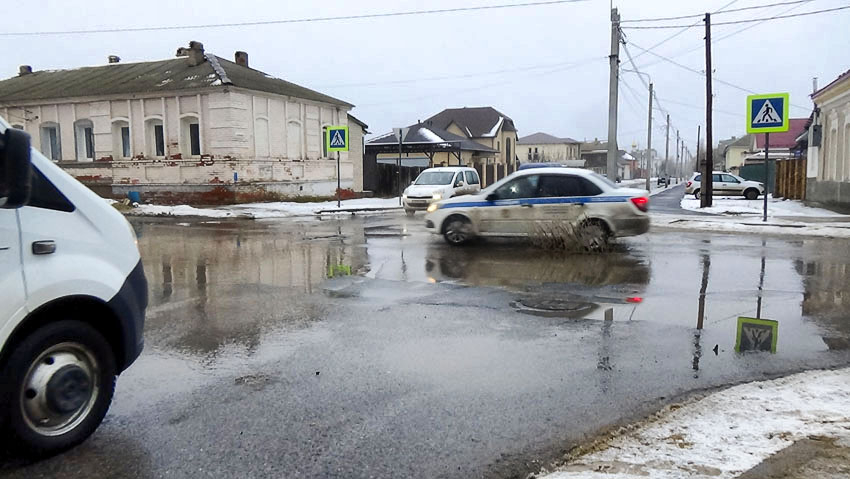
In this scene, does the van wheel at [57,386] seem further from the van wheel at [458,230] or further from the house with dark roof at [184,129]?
the house with dark roof at [184,129]

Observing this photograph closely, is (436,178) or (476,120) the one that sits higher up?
(476,120)

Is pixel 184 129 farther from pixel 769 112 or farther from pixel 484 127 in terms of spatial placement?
pixel 484 127

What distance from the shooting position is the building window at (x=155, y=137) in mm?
28422

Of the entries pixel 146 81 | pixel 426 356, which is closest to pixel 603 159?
pixel 146 81

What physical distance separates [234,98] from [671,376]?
24616mm

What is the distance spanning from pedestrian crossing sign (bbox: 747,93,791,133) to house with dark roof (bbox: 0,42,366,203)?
1898 centimetres

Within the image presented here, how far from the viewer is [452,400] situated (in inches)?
183

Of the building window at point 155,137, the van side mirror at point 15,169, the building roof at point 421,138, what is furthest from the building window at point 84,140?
the van side mirror at point 15,169

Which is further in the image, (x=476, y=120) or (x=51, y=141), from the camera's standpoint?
(x=476, y=120)

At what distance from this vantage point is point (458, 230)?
13.5 metres

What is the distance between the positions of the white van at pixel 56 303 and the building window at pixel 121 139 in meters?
27.6

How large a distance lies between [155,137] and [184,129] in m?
1.78

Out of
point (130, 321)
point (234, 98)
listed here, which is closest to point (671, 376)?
point (130, 321)

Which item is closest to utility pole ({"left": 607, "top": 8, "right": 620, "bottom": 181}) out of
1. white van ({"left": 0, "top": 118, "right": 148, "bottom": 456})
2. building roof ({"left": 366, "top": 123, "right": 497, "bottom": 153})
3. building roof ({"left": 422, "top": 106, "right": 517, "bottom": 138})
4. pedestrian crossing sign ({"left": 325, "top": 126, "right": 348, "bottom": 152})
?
pedestrian crossing sign ({"left": 325, "top": 126, "right": 348, "bottom": 152})
